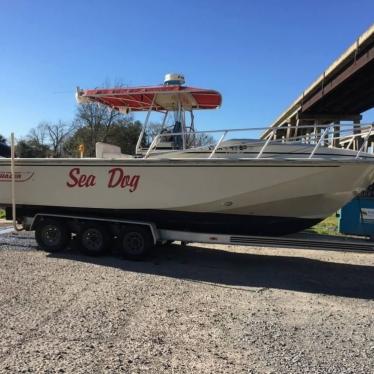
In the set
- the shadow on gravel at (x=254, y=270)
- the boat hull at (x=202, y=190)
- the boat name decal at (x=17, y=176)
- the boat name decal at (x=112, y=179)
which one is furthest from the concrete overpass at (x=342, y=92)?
the boat name decal at (x=17, y=176)

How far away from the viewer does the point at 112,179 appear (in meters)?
8.56

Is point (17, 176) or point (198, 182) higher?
point (17, 176)

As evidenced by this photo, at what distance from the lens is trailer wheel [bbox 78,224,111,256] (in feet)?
28.8

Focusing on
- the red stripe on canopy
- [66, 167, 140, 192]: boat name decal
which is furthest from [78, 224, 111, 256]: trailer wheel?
the red stripe on canopy

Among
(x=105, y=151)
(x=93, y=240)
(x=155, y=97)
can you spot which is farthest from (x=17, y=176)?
(x=155, y=97)

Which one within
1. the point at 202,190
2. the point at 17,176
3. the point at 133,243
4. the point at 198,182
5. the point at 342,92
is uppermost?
the point at 342,92

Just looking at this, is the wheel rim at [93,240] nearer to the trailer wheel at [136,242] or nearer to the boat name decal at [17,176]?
the trailer wheel at [136,242]

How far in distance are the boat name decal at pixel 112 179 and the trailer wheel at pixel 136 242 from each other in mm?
765

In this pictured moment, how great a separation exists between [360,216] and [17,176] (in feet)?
22.0

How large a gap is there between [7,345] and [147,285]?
8.71 ft

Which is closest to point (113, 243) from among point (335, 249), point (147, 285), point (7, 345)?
point (147, 285)

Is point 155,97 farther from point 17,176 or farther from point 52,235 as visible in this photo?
point 52,235

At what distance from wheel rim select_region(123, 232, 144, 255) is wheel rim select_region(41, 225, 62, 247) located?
4.72 ft

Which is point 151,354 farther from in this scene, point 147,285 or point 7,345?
point 147,285
